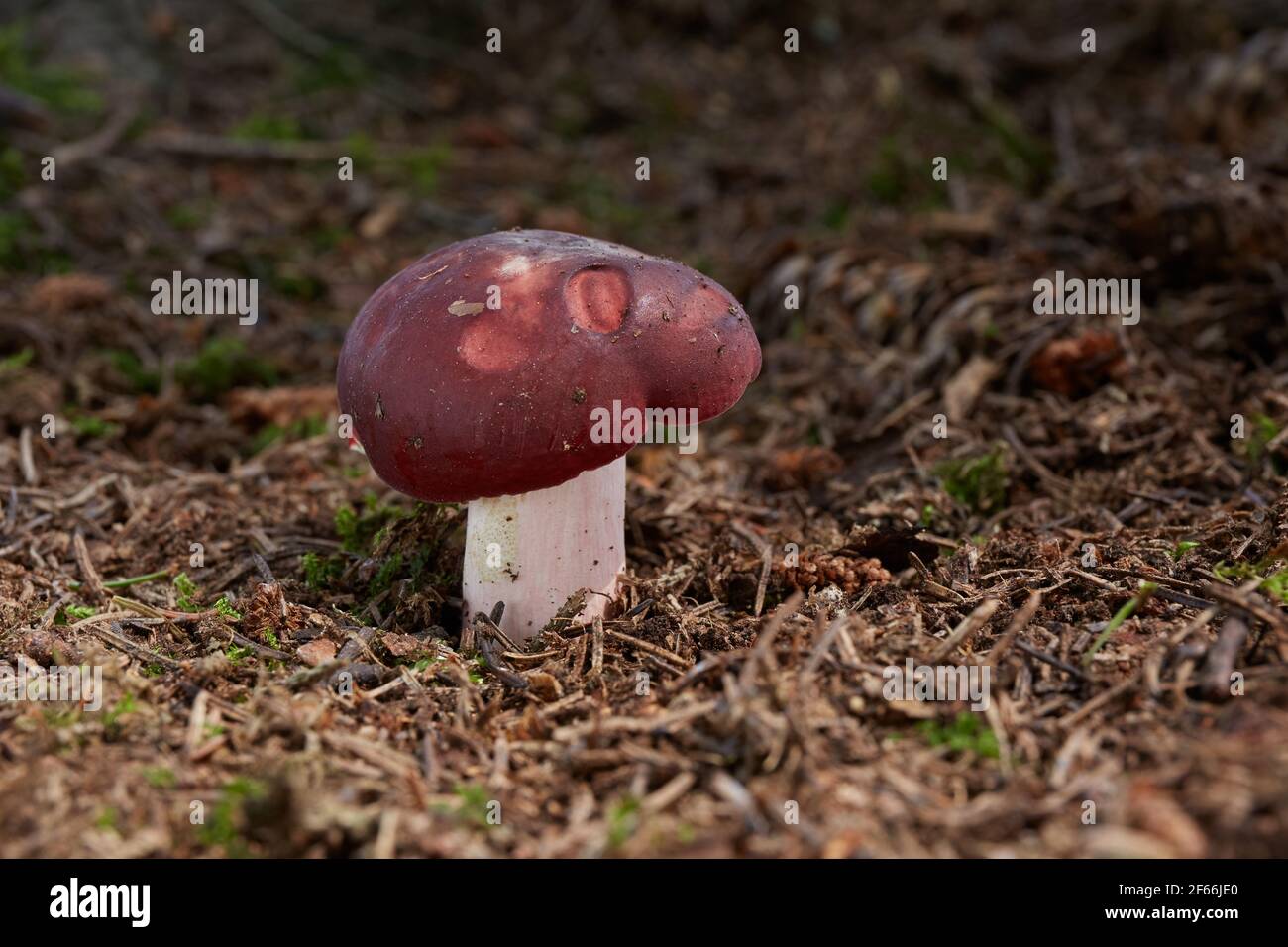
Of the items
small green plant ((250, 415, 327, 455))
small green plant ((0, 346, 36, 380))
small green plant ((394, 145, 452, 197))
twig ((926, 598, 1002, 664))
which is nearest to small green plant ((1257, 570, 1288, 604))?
twig ((926, 598, 1002, 664))

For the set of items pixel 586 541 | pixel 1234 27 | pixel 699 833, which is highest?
pixel 1234 27

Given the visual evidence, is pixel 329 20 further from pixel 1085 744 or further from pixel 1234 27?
pixel 1085 744

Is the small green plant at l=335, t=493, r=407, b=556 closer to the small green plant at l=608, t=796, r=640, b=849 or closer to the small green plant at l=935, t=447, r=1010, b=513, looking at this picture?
the small green plant at l=608, t=796, r=640, b=849

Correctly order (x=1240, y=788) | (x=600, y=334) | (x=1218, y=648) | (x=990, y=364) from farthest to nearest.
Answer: (x=990, y=364), (x=600, y=334), (x=1218, y=648), (x=1240, y=788)

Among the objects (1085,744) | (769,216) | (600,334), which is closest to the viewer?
(1085,744)

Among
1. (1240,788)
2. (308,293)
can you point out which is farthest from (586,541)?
(308,293)

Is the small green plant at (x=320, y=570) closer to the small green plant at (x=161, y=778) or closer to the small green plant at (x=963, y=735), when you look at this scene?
the small green plant at (x=161, y=778)

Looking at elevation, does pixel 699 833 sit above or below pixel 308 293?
below

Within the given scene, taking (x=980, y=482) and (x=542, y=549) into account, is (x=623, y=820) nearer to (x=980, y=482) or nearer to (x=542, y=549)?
(x=542, y=549)
